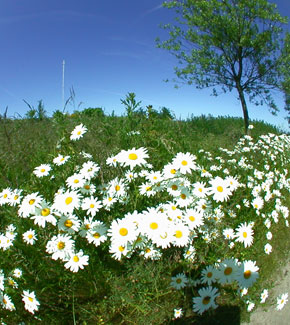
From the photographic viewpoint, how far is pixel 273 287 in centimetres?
236

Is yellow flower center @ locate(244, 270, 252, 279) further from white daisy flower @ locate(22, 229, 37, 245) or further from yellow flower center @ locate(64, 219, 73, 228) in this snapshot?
white daisy flower @ locate(22, 229, 37, 245)

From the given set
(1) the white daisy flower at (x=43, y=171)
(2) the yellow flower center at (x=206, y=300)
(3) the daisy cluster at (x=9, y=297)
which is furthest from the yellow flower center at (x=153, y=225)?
(1) the white daisy flower at (x=43, y=171)

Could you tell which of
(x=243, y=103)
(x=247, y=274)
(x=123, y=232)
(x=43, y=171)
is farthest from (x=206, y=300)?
(x=243, y=103)

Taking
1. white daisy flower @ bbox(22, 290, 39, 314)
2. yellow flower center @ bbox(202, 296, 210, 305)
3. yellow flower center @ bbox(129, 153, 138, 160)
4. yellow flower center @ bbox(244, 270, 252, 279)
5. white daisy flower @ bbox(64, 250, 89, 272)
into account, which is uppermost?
yellow flower center @ bbox(129, 153, 138, 160)

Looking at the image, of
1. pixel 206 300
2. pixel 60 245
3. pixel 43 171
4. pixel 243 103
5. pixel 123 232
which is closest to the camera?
pixel 123 232

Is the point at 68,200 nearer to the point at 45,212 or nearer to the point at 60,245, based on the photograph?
the point at 45,212

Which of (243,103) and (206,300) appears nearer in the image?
(206,300)

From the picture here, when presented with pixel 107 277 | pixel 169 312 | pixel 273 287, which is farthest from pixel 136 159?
pixel 273 287

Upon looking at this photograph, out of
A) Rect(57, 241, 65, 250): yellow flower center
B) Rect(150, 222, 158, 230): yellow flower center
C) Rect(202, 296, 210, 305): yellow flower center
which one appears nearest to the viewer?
Rect(150, 222, 158, 230): yellow flower center

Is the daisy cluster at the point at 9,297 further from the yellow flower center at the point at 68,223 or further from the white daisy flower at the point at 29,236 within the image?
the yellow flower center at the point at 68,223

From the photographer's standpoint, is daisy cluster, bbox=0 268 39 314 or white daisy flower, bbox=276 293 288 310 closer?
daisy cluster, bbox=0 268 39 314

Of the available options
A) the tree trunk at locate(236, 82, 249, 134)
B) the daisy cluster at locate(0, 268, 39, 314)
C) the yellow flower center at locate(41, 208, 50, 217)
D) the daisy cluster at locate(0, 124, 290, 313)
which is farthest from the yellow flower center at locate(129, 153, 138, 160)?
the tree trunk at locate(236, 82, 249, 134)

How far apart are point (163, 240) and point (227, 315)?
112 cm

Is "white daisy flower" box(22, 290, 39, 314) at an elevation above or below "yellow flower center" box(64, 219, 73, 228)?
below
